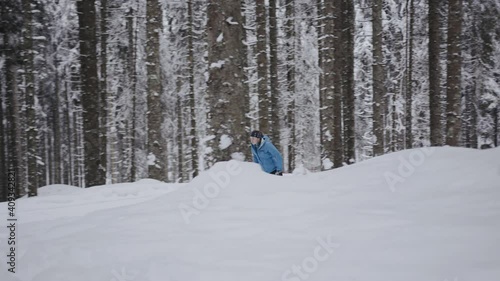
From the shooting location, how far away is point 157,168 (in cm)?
870

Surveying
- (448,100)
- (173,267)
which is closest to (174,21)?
(448,100)

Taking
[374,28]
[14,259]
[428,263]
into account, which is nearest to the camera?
[428,263]

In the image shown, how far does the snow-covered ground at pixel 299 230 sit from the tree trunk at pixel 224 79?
0.57 m

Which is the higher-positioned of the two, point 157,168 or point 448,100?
point 448,100

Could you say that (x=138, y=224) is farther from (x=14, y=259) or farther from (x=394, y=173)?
(x=394, y=173)

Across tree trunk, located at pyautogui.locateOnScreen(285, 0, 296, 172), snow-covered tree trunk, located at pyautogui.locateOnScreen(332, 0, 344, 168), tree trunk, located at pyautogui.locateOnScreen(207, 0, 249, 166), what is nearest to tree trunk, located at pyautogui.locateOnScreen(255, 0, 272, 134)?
snow-covered tree trunk, located at pyautogui.locateOnScreen(332, 0, 344, 168)

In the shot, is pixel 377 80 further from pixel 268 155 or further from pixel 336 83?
pixel 268 155

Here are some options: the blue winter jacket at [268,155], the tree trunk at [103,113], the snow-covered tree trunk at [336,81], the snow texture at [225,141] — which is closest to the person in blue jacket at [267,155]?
the blue winter jacket at [268,155]

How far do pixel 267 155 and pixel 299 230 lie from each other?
11.1ft

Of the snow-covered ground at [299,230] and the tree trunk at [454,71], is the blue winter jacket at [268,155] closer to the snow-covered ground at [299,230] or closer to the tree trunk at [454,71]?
the snow-covered ground at [299,230]

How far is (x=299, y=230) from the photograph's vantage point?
2936mm

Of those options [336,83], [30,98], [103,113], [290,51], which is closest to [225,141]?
[336,83]

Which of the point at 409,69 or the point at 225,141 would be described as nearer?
the point at 225,141

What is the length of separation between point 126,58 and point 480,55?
1579 cm
